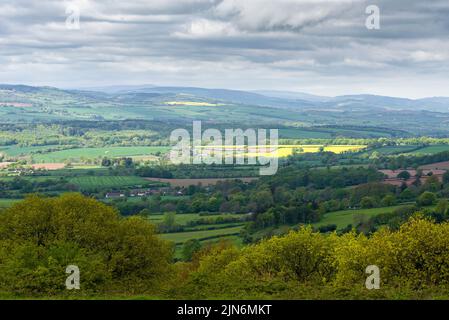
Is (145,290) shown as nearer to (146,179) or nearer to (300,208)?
(300,208)

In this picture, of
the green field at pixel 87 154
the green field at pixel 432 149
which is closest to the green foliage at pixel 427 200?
the green field at pixel 432 149

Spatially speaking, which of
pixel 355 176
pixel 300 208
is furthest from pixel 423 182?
pixel 300 208

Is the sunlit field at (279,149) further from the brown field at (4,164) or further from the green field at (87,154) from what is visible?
the brown field at (4,164)

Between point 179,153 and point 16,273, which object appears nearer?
point 16,273

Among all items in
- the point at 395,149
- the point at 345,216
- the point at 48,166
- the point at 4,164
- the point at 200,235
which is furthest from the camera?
the point at 395,149

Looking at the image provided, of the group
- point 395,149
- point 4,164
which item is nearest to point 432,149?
point 395,149

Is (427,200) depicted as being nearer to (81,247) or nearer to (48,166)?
(81,247)
